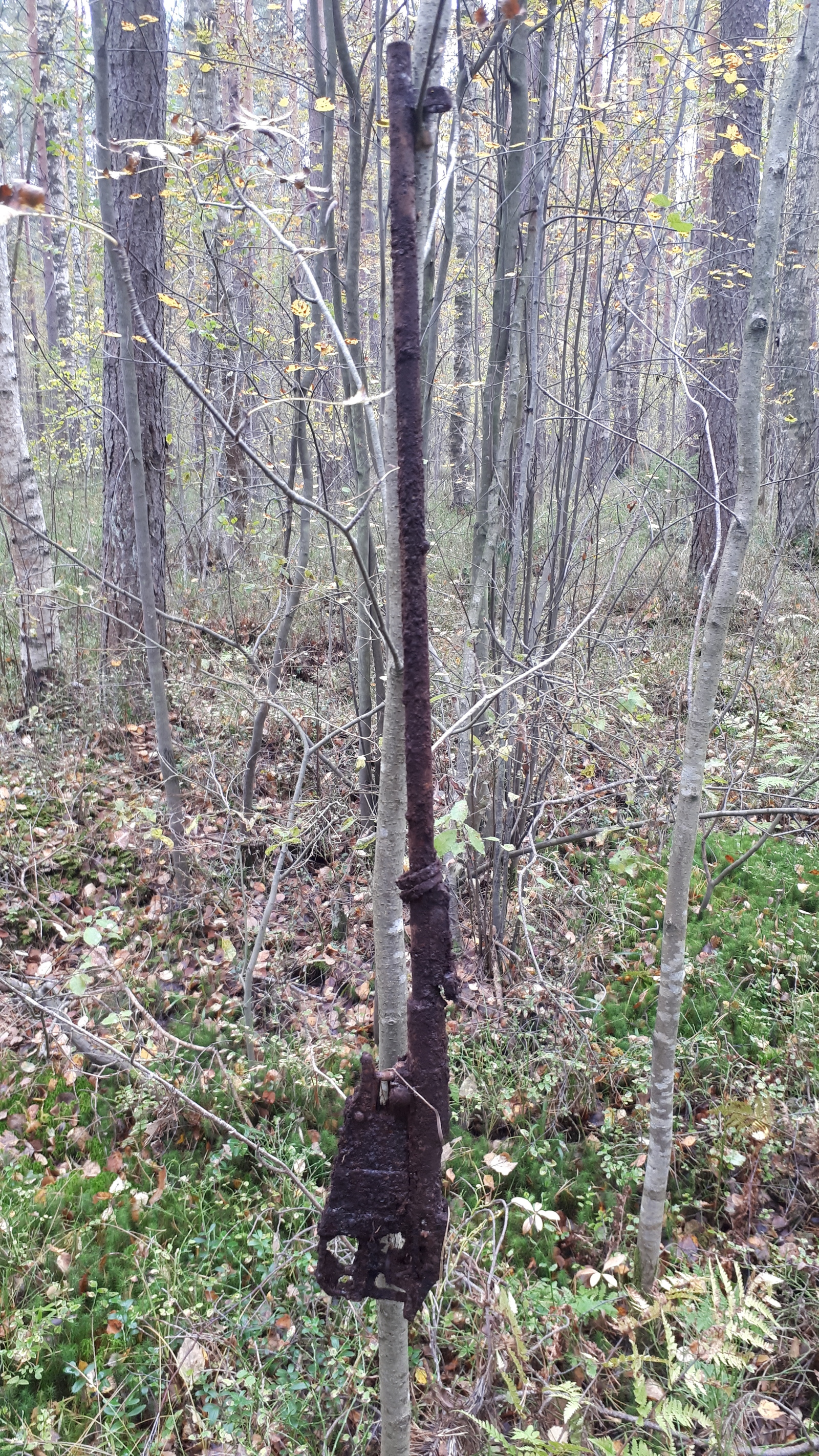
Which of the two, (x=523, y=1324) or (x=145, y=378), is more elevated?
(x=145, y=378)

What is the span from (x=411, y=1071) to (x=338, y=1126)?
7.17 feet

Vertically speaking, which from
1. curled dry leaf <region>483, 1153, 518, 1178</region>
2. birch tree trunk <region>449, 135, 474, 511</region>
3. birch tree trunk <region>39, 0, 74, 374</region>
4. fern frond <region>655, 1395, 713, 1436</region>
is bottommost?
curled dry leaf <region>483, 1153, 518, 1178</region>

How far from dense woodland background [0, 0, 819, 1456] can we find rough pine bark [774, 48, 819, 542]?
10.2ft

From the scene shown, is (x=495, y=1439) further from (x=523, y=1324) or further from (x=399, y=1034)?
(x=399, y=1034)

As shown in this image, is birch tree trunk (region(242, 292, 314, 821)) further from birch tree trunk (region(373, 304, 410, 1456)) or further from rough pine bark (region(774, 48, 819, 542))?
rough pine bark (region(774, 48, 819, 542))

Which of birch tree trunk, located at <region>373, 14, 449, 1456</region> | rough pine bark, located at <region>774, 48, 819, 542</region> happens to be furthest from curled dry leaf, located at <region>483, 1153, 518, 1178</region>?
rough pine bark, located at <region>774, 48, 819, 542</region>

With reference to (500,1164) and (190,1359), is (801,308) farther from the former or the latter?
(190,1359)

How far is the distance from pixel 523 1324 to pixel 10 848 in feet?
11.9

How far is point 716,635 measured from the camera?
2.04m

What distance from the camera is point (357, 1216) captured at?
1150 millimetres

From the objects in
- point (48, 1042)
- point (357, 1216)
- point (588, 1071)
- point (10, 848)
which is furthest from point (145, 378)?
point (357, 1216)

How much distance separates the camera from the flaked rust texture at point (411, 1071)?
1.06 meters

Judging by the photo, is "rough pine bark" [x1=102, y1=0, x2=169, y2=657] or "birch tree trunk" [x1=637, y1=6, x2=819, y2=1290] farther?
"rough pine bark" [x1=102, y1=0, x2=169, y2=657]

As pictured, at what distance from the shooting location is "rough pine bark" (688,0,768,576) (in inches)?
295
